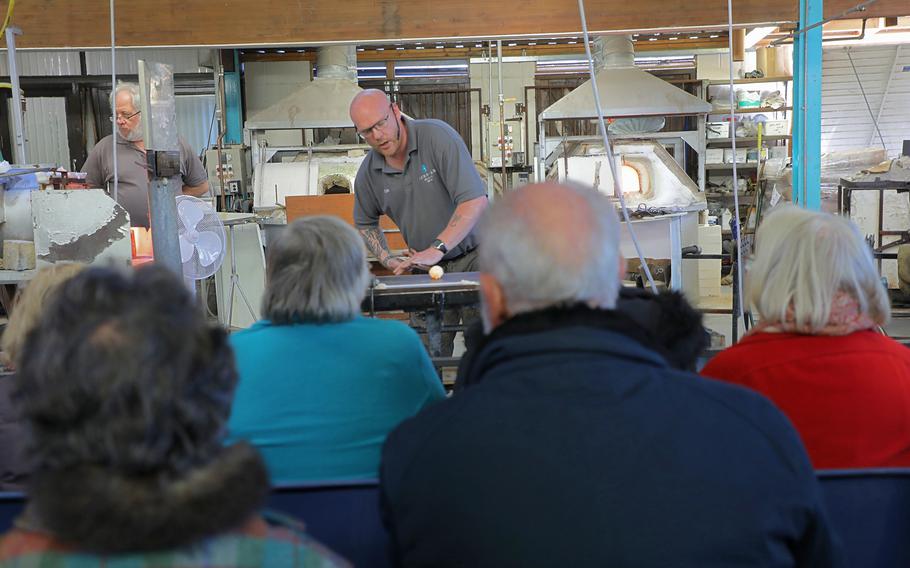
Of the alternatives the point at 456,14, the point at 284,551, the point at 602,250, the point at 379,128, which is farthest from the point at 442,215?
the point at 284,551

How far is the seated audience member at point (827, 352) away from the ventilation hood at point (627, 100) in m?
6.79

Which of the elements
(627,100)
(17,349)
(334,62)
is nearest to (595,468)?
(17,349)

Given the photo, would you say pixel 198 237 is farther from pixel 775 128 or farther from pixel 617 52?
pixel 775 128

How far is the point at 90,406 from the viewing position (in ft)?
3.20

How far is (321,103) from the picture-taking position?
9.38 m

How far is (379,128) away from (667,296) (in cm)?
264

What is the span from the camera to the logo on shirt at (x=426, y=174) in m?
4.59

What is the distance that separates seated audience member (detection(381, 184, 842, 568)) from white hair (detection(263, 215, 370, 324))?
76 cm

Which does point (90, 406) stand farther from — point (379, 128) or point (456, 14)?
point (456, 14)

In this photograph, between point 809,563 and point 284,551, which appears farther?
point 809,563

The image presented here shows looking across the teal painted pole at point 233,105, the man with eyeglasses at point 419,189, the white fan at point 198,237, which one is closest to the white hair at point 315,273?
the man with eyeglasses at point 419,189

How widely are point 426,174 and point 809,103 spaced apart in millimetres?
2770

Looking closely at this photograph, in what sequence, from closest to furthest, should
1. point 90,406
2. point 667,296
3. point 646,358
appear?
point 90,406, point 646,358, point 667,296

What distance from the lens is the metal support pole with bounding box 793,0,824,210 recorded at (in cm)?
569
